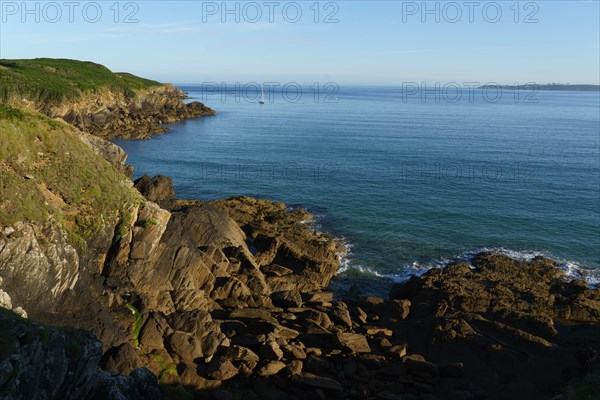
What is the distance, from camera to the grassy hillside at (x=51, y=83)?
97438 millimetres

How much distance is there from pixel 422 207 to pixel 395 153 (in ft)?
109

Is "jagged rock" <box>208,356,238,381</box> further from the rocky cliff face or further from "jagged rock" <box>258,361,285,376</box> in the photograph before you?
the rocky cliff face

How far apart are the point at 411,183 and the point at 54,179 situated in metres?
49.6

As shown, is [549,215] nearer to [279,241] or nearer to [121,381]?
[279,241]

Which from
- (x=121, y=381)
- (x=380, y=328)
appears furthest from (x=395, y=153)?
(x=121, y=381)

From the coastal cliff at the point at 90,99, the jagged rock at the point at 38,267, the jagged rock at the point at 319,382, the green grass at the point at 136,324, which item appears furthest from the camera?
the coastal cliff at the point at 90,99

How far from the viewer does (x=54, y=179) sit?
2702 centimetres

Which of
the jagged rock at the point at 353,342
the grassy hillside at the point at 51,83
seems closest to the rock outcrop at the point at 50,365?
the jagged rock at the point at 353,342

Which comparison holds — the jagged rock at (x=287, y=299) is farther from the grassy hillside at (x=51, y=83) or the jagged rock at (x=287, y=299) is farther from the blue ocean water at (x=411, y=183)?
the grassy hillside at (x=51, y=83)

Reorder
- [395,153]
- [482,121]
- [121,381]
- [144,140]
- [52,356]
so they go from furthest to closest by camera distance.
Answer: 1. [482,121]
2. [144,140]
3. [395,153]
4. [121,381]
5. [52,356]

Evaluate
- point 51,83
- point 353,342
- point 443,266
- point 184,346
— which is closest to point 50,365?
point 184,346

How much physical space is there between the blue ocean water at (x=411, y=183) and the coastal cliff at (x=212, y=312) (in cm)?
739

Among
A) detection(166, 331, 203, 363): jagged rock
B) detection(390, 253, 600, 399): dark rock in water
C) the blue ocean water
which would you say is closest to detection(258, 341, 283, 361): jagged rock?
detection(166, 331, 203, 363): jagged rock

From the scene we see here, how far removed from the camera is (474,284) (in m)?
36.4
